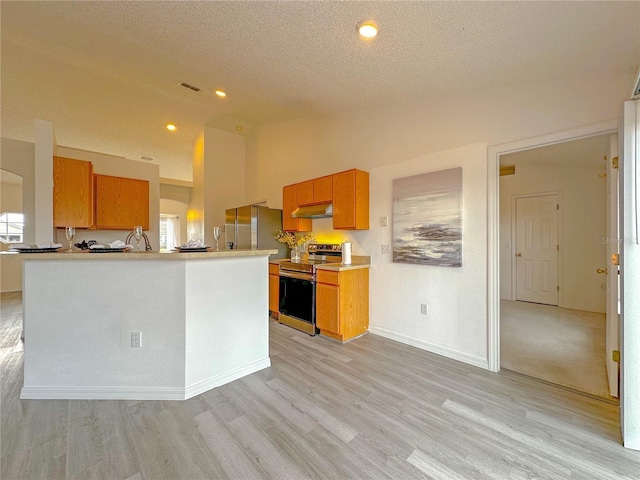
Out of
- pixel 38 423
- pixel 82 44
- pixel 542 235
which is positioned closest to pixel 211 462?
pixel 38 423

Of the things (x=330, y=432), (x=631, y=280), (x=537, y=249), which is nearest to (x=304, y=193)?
(x=330, y=432)

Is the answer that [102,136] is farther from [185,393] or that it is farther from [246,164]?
[185,393]

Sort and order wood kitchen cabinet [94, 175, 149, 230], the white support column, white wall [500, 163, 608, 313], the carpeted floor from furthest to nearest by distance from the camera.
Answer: white wall [500, 163, 608, 313]
wood kitchen cabinet [94, 175, 149, 230]
the white support column
the carpeted floor

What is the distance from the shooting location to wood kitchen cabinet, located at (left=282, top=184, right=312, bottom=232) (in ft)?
14.5

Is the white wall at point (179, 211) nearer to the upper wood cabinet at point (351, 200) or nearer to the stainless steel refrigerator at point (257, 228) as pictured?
the stainless steel refrigerator at point (257, 228)

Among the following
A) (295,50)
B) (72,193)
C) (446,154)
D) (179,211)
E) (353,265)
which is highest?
(295,50)

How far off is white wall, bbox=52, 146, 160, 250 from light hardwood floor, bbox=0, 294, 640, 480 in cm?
262

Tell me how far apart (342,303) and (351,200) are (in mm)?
1323

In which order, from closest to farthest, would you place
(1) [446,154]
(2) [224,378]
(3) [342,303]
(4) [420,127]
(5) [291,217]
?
1. (2) [224,378]
2. (1) [446,154]
3. (4) [420,127]
4. (3) [342,303]
5. (5) [291,217]

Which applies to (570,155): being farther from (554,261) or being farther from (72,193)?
(72,193)

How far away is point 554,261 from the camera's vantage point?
17.1 feet

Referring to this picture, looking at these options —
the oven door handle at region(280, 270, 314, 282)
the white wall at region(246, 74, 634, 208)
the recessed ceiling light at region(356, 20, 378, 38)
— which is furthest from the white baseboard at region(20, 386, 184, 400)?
the white wall at region(246, 74, 634, 208)

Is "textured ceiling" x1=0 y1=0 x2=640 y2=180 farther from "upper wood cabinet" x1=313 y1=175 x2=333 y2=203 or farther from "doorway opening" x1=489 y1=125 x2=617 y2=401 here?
"upper wood cabinet" x1=313 y1=175 x2=333 y2=203

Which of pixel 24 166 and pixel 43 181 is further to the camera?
pixel 24 166
